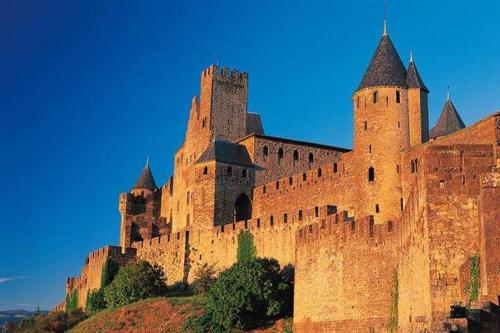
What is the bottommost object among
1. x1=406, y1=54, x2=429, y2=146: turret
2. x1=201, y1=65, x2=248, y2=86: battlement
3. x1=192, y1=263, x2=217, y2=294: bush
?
x1=192, y1=263, x2=217, y2=294: bush

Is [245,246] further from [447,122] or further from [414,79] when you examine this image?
[447,122]

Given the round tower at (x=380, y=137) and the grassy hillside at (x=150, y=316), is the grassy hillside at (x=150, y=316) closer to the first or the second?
the grassy hillside at (x=150, y=316)

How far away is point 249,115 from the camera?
72688mm

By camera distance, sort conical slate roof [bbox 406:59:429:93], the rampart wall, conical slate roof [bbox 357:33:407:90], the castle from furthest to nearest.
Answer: conical slate roof [bbox 406:59:429:93]
conical slate roof [bbox 357:33:407:90]
the rampart wall
the castle

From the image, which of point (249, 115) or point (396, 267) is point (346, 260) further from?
point (249, 115)

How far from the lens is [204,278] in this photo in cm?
5541

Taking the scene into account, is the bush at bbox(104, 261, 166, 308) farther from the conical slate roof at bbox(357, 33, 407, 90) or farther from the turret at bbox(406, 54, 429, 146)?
the turret at bbox(406, 54, 429, 146)

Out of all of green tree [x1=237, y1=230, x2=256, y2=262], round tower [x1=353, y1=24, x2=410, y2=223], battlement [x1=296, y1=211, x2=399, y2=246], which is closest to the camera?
battlement [x1=296, y1=211, x2=399, y2=246]

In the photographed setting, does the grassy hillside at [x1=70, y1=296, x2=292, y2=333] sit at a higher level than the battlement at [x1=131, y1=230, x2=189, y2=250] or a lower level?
lower

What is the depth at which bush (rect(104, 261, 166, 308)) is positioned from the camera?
57406mm

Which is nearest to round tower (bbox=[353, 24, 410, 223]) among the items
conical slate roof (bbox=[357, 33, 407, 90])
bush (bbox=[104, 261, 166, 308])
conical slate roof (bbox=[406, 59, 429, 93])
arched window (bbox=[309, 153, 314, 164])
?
conical slate roof (bbox=[357, 33, 407, 90])

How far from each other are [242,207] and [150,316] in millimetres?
13428

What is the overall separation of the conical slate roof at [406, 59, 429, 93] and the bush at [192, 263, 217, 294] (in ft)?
58.0

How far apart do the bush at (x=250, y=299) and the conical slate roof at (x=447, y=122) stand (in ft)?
58.4
